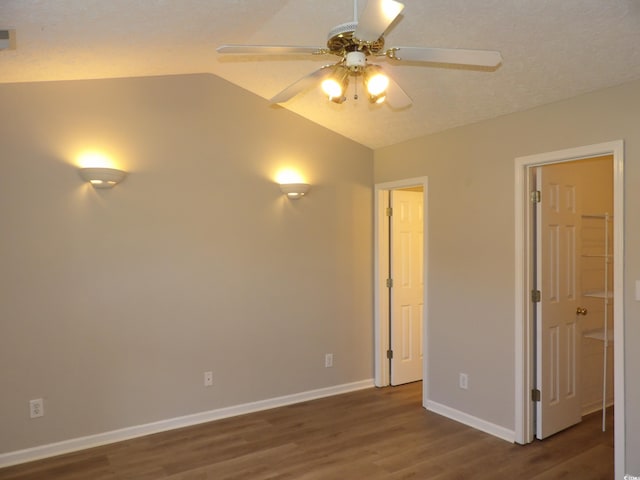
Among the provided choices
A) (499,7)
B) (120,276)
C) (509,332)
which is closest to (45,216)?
(120,276)

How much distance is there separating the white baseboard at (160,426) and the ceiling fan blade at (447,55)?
10.4ft

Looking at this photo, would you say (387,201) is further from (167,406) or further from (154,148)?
(167,406)

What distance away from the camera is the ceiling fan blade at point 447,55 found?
181 centimetres

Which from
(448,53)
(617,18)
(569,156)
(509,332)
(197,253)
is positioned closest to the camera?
(448,53)

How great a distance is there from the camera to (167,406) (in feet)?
11.7

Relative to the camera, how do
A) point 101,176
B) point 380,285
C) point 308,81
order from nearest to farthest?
point 308,81 < point 101,176 < point 380,285

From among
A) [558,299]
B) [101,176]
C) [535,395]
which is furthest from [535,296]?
[101,176]

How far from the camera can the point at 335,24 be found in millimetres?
2781

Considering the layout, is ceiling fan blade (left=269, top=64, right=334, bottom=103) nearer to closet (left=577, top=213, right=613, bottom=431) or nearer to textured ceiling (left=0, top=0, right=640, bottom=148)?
textured ceiling (left=0, top=0, right=640, bottom=148)

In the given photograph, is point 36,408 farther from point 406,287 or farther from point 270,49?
point 406,287

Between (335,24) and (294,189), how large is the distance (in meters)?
1.56

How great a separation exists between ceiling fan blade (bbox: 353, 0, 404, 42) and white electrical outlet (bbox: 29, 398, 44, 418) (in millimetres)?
3143

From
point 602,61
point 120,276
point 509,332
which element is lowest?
point 509,332

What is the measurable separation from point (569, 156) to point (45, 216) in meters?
3.61
